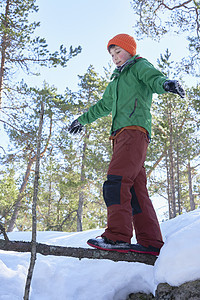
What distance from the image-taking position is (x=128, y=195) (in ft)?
6.70

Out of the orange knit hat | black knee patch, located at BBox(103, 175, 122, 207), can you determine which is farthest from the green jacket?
black knee patch, located at BBox(103, 175, 122, 207)

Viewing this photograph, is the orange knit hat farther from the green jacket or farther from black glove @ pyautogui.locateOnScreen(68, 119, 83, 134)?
black glove @ pyautogui.locateOnScreen(68, 119, 83, 134)

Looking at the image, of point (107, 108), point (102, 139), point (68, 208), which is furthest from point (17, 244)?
point (68, 208)

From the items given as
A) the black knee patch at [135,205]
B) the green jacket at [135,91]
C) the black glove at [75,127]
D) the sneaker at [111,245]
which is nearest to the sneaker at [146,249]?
the sneaker at [111,245]

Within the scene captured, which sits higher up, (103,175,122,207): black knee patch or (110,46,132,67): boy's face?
(110,46,132,67): boy's face

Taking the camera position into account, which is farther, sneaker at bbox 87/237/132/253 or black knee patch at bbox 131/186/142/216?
black knee patch at bbox 131/186/142/216

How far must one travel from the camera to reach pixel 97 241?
1.89 metres

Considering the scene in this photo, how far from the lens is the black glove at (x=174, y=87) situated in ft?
6.00

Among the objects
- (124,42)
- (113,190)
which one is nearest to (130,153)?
(113,190)

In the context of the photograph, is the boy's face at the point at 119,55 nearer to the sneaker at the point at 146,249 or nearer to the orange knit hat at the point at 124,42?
the orange knit hat at the point at 124,42

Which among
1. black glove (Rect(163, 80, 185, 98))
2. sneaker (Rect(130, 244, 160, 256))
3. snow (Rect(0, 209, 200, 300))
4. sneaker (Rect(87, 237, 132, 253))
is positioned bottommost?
snow (Rect(0, 209, 200, 300))

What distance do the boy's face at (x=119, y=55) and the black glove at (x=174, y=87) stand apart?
2.47 ft

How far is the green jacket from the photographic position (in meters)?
2.19

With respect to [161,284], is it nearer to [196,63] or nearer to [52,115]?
[196,63]
